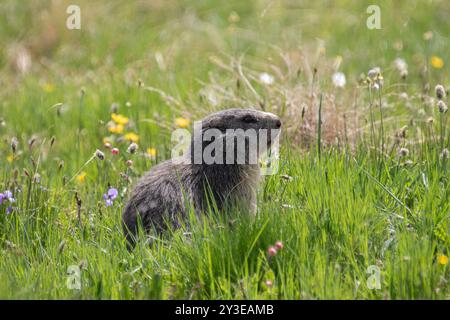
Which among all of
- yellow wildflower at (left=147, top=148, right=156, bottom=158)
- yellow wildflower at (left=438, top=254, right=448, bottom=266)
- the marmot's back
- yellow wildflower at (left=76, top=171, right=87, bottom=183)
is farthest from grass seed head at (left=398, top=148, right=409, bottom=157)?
yellow wildflower at (left=76, top=171, right=87, bottom=183)

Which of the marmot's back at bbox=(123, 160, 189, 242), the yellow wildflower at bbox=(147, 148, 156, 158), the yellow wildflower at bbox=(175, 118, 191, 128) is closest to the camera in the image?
the marmot's back at bbox=(123, 160, 189, 242)

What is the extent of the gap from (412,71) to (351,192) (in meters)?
4.86

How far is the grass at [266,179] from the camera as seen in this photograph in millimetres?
4359

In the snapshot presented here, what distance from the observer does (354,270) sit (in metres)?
4.31

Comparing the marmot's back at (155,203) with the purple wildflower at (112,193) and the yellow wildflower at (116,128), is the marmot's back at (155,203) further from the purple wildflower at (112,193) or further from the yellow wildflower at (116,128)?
the yellow wildflower at (116,128)

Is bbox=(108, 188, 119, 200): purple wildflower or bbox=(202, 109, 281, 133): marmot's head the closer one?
bbox=(108, 188, 119, 200): purple wildflower

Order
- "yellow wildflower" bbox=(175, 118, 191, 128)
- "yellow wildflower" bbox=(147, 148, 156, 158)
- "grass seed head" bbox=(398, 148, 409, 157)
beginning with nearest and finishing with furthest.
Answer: "grass seed head" bbox=(398, 148, 409, 157) → "yellow wildflower" bbox=(147, 148, 156, 158) → "yellow wildflower" bbox=(175, 118, 191, 128)

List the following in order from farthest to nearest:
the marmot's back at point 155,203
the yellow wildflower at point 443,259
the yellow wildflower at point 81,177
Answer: the yellow wildflower at point 81,177 < the marmot's back at point 155,203 < the yellow wildflower at point 443,259

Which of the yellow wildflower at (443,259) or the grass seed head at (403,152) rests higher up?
the grass seed head at (403,152)

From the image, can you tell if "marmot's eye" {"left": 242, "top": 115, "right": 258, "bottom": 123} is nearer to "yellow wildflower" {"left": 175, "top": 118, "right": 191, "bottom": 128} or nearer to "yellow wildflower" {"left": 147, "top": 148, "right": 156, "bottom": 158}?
"yellow wildflower" {"left": 147, "top": 148, "right": 156, "bottom": 158}

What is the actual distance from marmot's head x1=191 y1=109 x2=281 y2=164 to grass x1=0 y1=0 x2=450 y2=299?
22cm

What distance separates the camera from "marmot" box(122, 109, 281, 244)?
5.23 m

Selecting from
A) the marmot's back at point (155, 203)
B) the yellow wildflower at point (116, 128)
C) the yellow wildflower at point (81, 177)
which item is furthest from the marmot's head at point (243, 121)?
the yellow wildflower at point (116, 128)

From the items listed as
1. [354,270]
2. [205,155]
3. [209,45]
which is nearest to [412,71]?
[209,45]
